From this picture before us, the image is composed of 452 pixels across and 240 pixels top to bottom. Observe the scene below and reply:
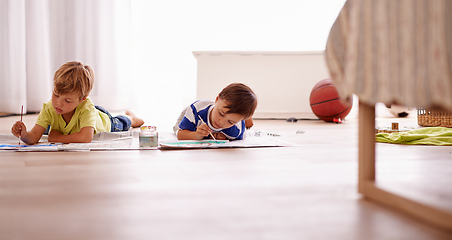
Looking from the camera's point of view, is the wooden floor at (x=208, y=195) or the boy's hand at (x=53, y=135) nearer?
the wooden floor at (x=208, y=195)

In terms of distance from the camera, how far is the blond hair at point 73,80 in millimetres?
2043

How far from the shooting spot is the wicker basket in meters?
3.24

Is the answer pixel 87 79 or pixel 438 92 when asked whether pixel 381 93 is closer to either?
pixel 438 92

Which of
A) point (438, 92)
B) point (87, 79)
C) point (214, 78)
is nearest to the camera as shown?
point (438, 92)

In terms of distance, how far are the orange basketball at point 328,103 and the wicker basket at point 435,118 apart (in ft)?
2.18

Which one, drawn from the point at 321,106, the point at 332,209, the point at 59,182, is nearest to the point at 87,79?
the point at 59,182

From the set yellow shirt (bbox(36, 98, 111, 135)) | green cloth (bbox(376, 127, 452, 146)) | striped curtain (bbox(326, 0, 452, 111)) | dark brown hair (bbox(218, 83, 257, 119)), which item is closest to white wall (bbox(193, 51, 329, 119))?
green cloth (bbox(376, 127, 452, 146))

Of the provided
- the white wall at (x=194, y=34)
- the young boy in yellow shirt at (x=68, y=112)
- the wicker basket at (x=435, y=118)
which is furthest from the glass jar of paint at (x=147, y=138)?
the white wall at (x=194, y=34)

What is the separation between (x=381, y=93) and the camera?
904 mm

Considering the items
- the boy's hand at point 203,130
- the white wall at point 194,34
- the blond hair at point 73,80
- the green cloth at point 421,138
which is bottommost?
the green cloth at point 421,138

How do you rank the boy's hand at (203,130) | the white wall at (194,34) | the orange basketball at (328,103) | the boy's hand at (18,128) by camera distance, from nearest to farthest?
the boy's hand at (18,128), the boy's hand at (203,130), the orange basketball at (328,103), the white wall at (194,34)

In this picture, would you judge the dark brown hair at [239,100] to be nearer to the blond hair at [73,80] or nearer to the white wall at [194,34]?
the blond hair at [73,80]

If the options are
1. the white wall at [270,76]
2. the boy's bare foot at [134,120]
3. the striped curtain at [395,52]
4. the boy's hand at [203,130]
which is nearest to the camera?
the striped curtain at [395,52]

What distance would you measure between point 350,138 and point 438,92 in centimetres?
178
